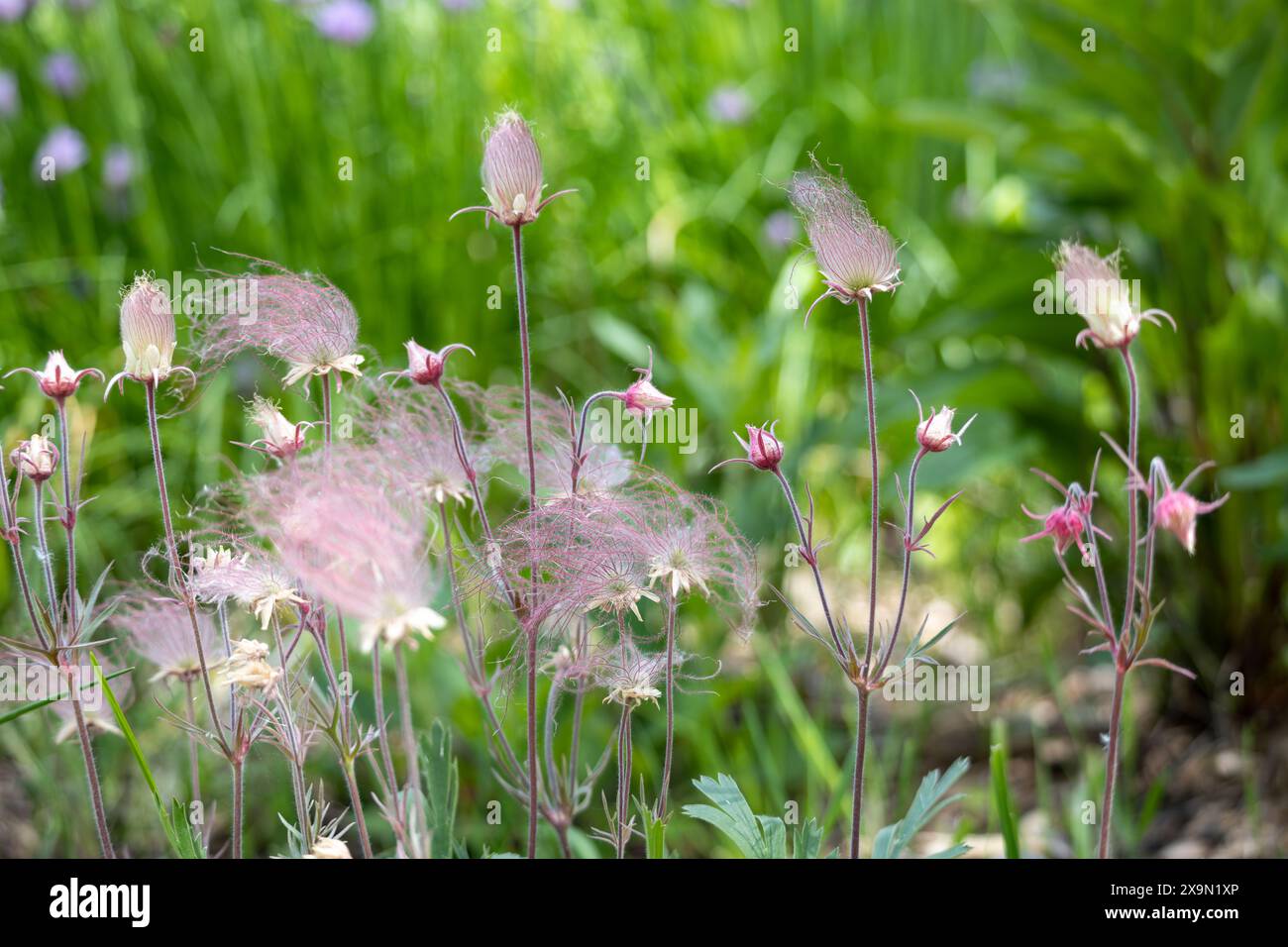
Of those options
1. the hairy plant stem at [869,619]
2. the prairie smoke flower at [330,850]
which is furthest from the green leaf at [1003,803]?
the prairie smoke flower at [330,850]

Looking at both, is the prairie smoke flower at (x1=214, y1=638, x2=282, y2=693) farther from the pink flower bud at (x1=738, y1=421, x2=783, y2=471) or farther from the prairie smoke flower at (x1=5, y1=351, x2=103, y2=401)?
the pink flower bud at (x1=738, y1=421, x2=783, y2=471)

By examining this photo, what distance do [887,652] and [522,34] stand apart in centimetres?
303

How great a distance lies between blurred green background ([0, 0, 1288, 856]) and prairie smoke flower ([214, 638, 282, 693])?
2.39 feet

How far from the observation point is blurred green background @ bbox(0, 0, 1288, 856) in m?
2.06

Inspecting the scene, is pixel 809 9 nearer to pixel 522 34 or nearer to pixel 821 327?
pixel 522 34

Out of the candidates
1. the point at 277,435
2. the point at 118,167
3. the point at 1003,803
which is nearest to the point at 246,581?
the point at 277,435

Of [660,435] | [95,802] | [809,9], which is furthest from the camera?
[809,9]

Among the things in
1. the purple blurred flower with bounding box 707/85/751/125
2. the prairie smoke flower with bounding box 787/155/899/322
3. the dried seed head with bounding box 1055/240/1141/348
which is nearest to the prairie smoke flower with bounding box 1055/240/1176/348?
the dried seed head with bounding box 1055/240/1141/348

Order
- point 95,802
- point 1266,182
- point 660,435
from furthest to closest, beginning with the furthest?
point 1266,182
point 660,435
point 95,802

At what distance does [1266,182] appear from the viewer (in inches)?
91.4

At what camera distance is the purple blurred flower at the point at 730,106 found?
10.3ft

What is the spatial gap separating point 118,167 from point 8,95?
34 centimetres
